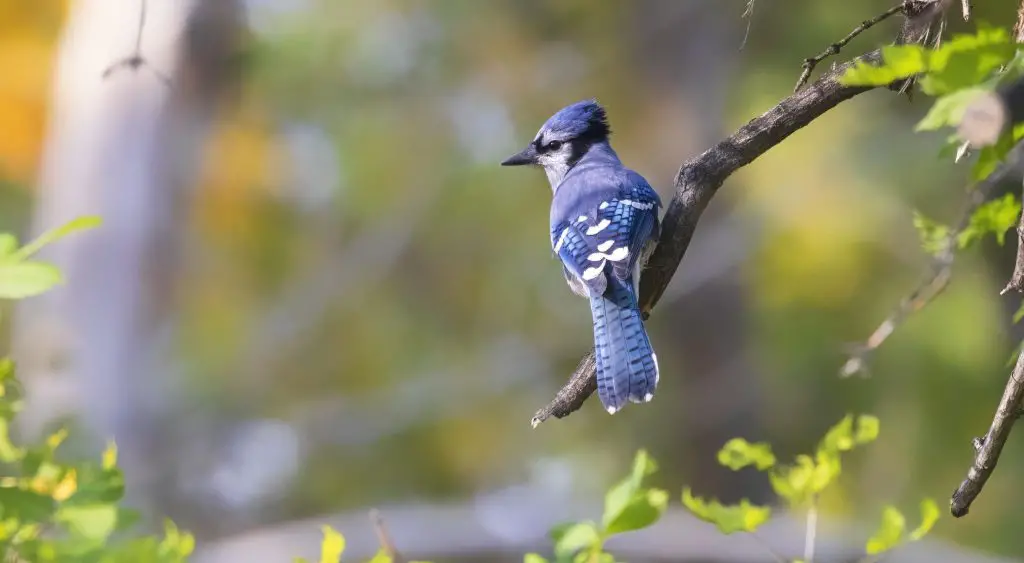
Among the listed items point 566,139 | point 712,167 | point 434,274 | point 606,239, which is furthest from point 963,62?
point 434,274

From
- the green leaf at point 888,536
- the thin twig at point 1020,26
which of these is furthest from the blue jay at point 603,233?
the thin twig at point 1020,26

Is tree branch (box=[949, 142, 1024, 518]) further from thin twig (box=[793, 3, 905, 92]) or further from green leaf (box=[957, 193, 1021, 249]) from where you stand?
thin twig (box=[793, 3, 905, 92])

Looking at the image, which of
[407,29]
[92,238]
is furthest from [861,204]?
[92,238]

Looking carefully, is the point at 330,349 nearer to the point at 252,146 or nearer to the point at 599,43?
the point at 252,146

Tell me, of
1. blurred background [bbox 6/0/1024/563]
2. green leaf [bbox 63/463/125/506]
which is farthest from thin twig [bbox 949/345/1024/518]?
blurred background [bbox 6/0/1024/563]

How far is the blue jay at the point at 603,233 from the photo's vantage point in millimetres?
963

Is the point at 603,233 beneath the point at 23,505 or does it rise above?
above

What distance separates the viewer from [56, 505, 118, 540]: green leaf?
55 centimetres

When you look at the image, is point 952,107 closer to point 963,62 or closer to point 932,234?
point 963,62

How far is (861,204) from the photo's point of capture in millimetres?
2863

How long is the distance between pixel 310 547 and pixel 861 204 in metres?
1.86

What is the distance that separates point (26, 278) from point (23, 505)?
0.12 m

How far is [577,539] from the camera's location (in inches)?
22.6

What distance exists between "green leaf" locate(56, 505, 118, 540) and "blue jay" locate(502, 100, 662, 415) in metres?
0.44
